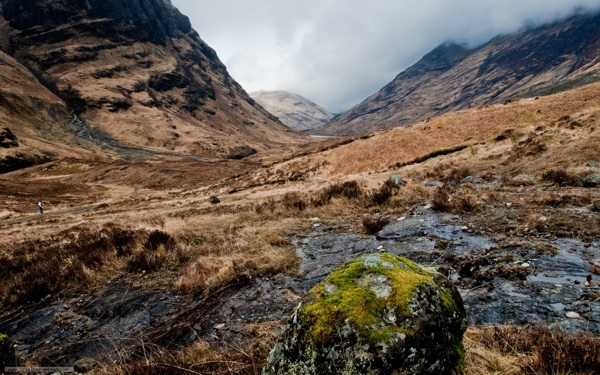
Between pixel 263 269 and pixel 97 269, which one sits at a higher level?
pixel 97 269

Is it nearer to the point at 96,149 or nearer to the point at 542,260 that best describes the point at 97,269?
the point at 542,260

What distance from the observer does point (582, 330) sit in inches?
166

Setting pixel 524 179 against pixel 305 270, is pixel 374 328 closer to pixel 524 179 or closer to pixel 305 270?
pixel 305 270

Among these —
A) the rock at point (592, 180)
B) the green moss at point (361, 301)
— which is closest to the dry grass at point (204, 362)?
the green moss at point (361, 301)

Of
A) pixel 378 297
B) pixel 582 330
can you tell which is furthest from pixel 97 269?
pixel 582 330

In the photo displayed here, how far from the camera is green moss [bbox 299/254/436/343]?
8.38ft

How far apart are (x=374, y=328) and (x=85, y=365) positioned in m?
4.85

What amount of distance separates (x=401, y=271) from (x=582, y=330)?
3.09 m

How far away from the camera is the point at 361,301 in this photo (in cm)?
272

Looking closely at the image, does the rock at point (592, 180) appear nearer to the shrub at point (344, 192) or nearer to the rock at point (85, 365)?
the shrub at point (344, 192)

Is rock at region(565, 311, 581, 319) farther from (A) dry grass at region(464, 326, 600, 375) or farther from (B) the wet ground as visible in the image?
(A) dry grass at region(464, 326, 600, 375)

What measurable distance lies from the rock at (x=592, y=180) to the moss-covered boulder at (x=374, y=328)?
12413 mm

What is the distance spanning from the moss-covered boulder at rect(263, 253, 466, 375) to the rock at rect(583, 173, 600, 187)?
1241 centimetres

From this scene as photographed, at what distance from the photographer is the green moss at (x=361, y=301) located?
8.38 ft
